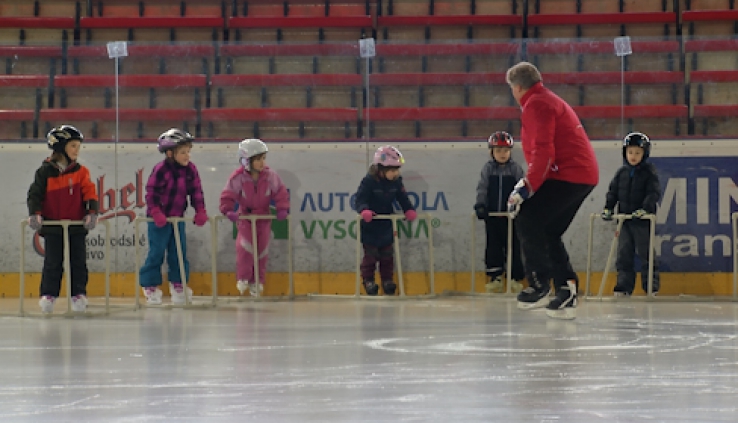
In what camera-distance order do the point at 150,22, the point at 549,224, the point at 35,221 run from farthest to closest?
the point at 150,22 < the point at 35,221 < the point at 549,224

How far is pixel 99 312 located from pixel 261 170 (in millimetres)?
2261

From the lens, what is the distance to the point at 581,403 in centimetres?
342

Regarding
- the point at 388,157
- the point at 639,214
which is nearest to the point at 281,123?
the point at 388,157

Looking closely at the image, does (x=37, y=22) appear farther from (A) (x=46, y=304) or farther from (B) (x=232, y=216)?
(A) (x=46, y=304)

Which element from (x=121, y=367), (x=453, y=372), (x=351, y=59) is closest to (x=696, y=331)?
(x=453, y=372)

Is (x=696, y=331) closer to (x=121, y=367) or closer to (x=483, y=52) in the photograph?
(x=121, y=367)

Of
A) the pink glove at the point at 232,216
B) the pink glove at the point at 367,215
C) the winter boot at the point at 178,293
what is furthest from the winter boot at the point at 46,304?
the pink glove at the point at 367,215

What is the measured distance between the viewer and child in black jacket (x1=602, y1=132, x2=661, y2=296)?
8.79m

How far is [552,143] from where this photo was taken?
21.3 feet

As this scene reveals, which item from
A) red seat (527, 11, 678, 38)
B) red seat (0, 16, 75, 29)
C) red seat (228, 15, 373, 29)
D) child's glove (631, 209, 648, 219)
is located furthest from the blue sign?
red seat (0, 16, 75, 29)

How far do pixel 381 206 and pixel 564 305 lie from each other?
2.87 meters

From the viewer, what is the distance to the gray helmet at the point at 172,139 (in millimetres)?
8797

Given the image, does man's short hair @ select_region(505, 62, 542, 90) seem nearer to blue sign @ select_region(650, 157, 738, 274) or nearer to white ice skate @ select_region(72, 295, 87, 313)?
blue sign @ select_region(650, 157, 738, 274)

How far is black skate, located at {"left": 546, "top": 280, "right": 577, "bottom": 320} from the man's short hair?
127 cm
